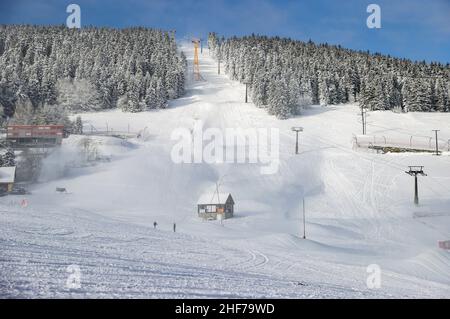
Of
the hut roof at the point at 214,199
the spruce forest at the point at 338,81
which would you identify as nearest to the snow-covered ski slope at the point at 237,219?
the hut roof at the point at 214,199

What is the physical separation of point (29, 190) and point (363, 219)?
37.9 metres

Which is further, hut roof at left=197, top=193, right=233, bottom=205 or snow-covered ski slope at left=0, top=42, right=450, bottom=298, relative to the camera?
hut roof at left=197, top=193, right=233, bottom=205

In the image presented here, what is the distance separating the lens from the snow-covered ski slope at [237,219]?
11892 mm

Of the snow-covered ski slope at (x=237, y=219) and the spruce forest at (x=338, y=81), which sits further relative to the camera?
the spruce forest at (x=338, y=81)

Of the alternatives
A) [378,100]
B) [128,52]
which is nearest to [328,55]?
[378,100]

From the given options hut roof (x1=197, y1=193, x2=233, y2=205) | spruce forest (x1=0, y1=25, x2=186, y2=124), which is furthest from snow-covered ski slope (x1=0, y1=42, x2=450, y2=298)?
spruce forest (x1=0, y1=25, x2=186, y2=124)

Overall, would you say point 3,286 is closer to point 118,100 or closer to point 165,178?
point 165,178

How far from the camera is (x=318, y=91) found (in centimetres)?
10212

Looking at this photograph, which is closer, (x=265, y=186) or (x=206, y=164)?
(x=265, y=186)

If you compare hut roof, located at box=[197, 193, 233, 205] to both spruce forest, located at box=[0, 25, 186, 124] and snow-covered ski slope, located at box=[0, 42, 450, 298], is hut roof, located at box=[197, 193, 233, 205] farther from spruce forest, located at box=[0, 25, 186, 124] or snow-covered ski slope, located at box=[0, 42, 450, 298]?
spruce forest, located at box=[0, 25, 186, 124]

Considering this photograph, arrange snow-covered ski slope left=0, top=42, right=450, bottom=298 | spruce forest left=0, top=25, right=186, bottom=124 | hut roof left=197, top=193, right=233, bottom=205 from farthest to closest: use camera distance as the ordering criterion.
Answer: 1. spruce forest left=0, top=25, right=186, bottom=124
2. hut roof left=197, top=193, right=233, bottom=205
3. snow-covered ski slope left=0, top=42, right=450, bottom=298

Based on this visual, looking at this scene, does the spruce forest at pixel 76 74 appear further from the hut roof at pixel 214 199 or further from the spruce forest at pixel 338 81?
the hut roof at pixel 214 199

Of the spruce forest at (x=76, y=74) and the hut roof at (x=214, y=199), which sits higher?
the spruce forest at (x=76, y=74)

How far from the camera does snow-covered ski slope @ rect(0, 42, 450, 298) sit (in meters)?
11.9
